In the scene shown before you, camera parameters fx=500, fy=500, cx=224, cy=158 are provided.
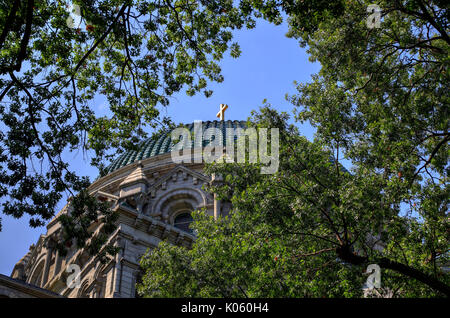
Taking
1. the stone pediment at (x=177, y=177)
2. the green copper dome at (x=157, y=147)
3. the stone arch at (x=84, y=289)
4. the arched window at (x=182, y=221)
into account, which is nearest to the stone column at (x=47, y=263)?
the stone pediment at (x=177, y=177)

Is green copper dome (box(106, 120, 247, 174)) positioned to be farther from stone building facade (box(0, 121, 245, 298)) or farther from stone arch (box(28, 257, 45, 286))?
stone arch (box(28, 257, 45, 286))

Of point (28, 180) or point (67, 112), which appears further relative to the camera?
point (67, 112)

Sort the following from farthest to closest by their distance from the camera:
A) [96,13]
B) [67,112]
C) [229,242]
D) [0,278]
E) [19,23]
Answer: [0,278] < [229,242] < [67,112] < [96,13] < [19,23]

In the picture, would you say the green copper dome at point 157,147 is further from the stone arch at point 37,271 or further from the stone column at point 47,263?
the stone arch at point 37,271

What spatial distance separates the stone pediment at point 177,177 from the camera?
39188 millimetres

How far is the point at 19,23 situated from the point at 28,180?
459 centimetres

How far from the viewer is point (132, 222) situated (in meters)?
28.0

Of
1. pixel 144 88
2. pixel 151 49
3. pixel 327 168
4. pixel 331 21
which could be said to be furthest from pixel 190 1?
pixel 327 168

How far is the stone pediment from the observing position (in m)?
39.2

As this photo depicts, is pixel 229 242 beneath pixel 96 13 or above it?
beneath

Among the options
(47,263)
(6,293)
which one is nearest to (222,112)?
(47,263)

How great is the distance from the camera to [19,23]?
1356 cm
